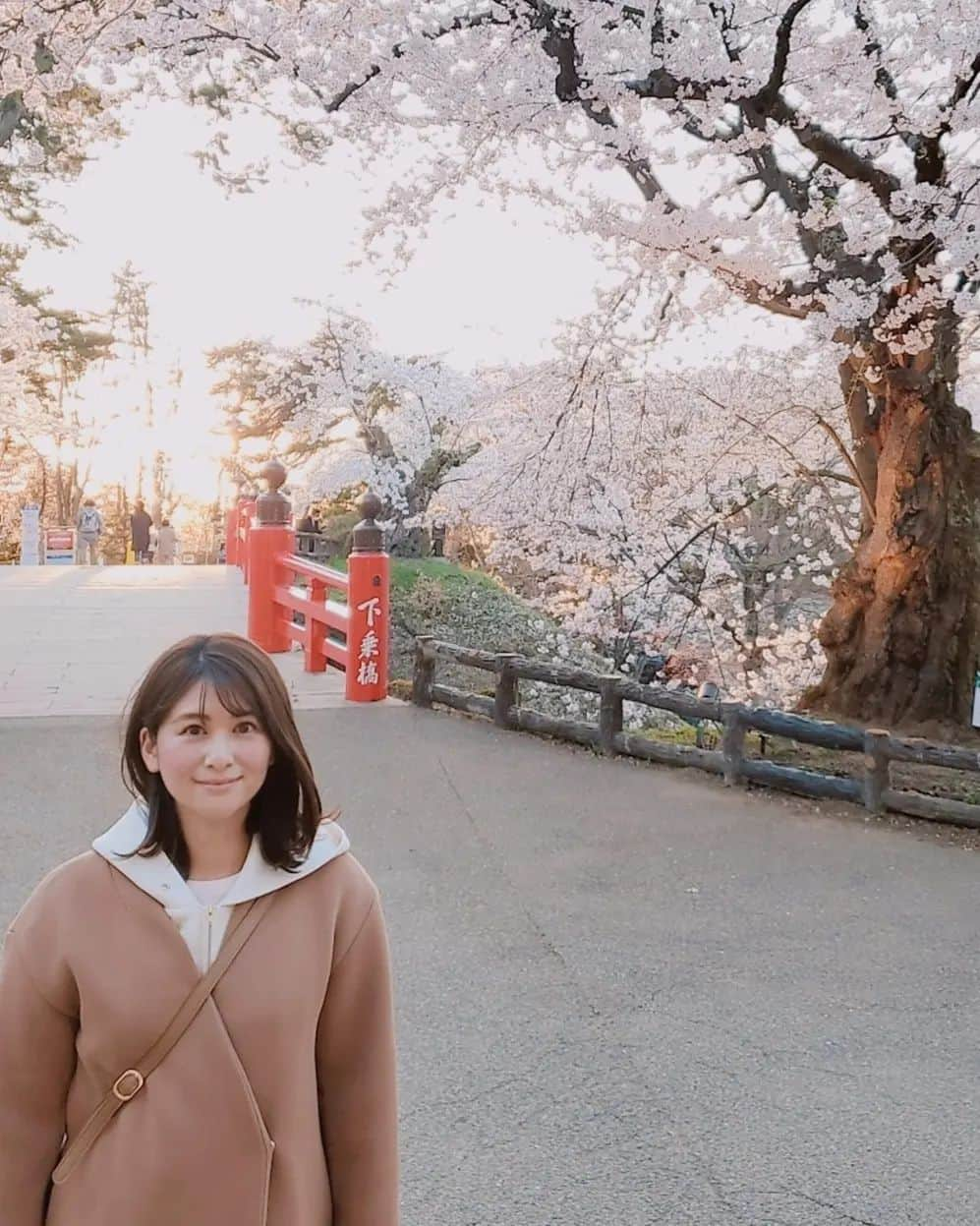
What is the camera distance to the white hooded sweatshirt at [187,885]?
1.50 metres

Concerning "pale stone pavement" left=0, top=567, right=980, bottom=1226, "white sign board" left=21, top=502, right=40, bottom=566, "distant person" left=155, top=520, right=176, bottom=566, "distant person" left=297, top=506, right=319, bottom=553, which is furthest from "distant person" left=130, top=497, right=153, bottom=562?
"pale stone pavement" left=0, top=567, right=980, bottom=1226

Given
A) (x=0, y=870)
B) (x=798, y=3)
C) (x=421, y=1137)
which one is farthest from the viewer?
(x=798, y=3)

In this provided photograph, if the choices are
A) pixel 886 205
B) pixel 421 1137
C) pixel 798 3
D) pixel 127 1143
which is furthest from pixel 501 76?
pixel 127 1143

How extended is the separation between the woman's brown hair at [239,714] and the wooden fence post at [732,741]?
5.46 m

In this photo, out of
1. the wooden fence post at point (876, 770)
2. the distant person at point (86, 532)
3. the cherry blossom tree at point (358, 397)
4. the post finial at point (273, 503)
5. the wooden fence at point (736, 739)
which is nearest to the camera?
the wooden fence at point (736, 739)

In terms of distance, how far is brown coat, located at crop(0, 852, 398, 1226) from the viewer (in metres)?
1.43

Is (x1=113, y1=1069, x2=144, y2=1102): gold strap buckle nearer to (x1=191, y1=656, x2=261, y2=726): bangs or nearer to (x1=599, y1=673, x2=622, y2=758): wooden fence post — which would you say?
(x1=191, y1=656, x2=261, y2=726): bangs

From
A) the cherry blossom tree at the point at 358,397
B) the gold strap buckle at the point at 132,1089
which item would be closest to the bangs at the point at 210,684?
the gold strap buckle at the point at 132,1089

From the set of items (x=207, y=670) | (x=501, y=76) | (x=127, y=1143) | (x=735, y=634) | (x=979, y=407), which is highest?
(x=501, y=76)

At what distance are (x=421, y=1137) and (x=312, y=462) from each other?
78.1ft

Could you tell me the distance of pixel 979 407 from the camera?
14789 mm

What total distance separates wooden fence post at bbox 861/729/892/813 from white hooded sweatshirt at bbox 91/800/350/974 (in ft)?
17.6

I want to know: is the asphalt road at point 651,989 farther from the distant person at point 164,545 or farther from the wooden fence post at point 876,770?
the distant person at point 164,545

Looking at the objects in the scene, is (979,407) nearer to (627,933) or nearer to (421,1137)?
(627,933)
